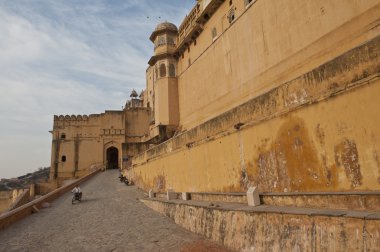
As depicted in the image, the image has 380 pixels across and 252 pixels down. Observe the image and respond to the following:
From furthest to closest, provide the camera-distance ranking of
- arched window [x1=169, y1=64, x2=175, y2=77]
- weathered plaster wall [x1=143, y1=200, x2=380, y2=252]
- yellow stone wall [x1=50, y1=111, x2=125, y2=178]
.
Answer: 1. yellow stone wall [x1=50, y1=111, x2=125, y2=178]
2. arched window [x1=169, y1=64, x2=175, y2=77]
3. weathered plaster wall [x1=143, y1=200, x2=380, y2=252]

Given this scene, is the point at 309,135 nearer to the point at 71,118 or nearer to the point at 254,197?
the point at 254,197

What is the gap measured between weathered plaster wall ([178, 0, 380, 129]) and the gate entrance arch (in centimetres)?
1847

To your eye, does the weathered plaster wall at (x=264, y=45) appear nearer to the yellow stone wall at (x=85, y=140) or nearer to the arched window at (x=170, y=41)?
the arched window at (x=170, y=41)

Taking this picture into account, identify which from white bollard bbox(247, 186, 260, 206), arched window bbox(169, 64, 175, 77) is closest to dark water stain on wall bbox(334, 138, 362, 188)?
white bollard bbox(247, 186, 260, 206)

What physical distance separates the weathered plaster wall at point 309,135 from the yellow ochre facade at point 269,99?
17 mm

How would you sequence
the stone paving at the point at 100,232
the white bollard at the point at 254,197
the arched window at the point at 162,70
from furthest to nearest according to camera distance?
the arched window at the point at 162,70 → the stone paving at the point at 100,232 → the white bollard at the point at 254,197

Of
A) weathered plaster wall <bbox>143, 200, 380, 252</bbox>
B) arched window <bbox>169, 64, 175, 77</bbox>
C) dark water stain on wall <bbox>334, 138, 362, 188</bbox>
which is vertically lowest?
weathered plaster wall <bbox>143, 200, 380, 252</bbox>

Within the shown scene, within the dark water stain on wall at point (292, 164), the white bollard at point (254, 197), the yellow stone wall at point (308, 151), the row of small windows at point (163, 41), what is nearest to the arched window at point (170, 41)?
the row of small windows at point (163, 41)

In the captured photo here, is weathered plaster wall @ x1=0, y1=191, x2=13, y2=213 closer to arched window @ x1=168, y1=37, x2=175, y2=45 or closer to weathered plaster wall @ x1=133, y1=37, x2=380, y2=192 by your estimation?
arched window @ x1=168, y1=37, x2=175, y2=45

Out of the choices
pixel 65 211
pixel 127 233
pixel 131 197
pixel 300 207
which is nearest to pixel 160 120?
pixel 131 197

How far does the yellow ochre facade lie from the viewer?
462cm

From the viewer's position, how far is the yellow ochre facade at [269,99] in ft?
15.1

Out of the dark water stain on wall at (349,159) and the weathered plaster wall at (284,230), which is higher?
the dark water stain on wall at (349,159)

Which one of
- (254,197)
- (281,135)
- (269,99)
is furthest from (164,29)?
(254,197)
